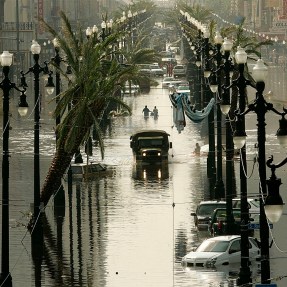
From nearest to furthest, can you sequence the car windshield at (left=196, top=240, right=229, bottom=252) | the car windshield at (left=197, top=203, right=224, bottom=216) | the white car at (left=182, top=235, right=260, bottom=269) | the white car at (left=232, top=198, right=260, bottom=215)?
the white car at (left=182, top=235, right=260, bottom=269)
the car windshield at (left=196, top=240, right=229, bottom=252)
the white car at (left=232, top=198, right=260, bottom=215)
the car windshield at (left=197, top=203, right=224, bottom=216)

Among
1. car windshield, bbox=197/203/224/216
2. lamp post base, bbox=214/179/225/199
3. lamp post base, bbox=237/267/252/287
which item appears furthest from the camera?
lamp post base, bbox=214/179/225/199

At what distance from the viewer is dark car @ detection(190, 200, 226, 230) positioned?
47.6 m

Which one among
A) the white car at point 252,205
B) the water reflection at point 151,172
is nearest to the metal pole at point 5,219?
the white car at point 252,205

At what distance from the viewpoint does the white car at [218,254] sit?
39781mm

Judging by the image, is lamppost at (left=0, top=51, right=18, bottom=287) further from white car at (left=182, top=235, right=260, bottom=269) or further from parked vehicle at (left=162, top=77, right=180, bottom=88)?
parked vehicle at (left=162, top=77, right=180, bottom=88)

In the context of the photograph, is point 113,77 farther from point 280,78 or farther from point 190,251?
point 280,78

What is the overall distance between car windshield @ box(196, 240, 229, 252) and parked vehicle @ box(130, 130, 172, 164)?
28780 millimetres

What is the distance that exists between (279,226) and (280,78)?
371 feet

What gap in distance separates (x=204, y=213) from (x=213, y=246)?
314 inches

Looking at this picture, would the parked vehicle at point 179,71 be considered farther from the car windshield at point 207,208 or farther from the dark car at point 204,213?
the car windshield at point 207,208

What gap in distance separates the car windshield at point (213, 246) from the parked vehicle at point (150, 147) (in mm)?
28780

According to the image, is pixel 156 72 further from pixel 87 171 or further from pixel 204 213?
pixel 204 213

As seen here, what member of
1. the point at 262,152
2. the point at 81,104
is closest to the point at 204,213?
the point at 81,104

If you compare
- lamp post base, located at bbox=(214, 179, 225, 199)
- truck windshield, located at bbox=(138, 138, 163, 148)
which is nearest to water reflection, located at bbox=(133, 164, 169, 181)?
truck windshield, located at bbox=(138, 138, 163, 148)
